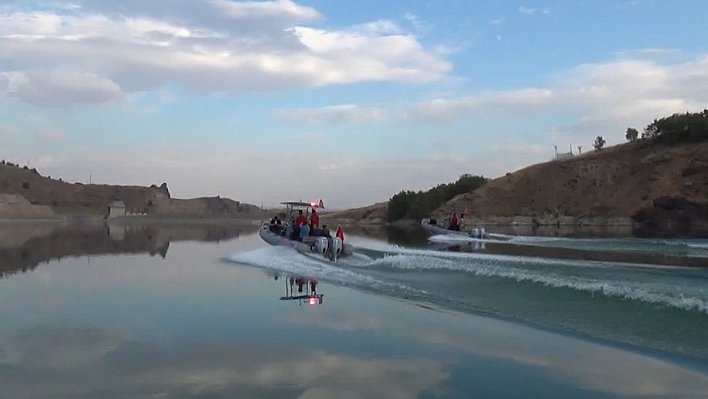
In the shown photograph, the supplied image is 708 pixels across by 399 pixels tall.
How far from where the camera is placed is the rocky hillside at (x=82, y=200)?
110500mm

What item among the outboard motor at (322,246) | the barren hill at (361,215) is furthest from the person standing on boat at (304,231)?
the barren hill at (361,215)

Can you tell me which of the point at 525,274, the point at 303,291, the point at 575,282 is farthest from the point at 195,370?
the point at 525,274

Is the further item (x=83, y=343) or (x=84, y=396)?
(x=83, y=343)

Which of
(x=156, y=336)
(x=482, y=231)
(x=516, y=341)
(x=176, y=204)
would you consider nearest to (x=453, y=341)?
(x=516, y=341)

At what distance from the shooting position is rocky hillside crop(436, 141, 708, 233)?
8206 centimetres

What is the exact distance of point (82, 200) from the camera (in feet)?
452

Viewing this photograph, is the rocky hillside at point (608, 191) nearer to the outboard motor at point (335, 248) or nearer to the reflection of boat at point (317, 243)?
the reflection of boat at point (317, 243)

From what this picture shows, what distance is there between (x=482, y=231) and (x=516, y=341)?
34.1m

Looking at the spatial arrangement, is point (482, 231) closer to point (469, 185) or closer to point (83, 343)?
point (83, 343)

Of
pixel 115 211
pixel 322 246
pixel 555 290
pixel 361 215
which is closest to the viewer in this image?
pixel 555 290

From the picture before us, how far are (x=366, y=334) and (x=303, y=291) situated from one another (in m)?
6.54

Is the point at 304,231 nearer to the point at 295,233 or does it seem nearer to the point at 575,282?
the point at 295,233

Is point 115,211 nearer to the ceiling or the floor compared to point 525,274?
nearer to the ceiling

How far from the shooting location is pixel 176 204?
157625mm
